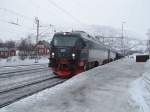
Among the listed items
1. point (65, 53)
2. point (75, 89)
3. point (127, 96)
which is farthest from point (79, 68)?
point (127, 96)

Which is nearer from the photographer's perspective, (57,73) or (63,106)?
(63,106)

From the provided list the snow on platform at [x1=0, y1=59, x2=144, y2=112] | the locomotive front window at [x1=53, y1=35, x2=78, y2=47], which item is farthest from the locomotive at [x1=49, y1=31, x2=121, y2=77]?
the snow on platform at [x1=0, y1=59, x2=144, y2=112]

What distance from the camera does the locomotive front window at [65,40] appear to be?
18.9m

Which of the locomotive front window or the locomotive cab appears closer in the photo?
the locomotive cab

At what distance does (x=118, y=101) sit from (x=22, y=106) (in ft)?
11.0

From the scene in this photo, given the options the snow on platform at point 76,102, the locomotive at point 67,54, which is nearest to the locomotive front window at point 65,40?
the locomotive at point 67,54

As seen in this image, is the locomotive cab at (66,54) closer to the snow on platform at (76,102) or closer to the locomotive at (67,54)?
the locomotive at (67,54)

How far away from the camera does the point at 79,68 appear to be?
18.8 m

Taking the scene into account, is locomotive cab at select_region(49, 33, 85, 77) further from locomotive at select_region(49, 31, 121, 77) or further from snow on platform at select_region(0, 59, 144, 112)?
snow on platform at select_region(0, 59, 144, 112)

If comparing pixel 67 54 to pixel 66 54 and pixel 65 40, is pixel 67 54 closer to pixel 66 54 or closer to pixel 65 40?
pixel 66 54

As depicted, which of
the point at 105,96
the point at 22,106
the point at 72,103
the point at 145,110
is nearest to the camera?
the point at 145,110

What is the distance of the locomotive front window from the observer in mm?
18875

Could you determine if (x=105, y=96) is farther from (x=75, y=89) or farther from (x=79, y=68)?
(x=79, y=68)

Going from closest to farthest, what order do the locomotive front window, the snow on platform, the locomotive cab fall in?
the snow on platform
the locomotive cab
the locomotive front window
